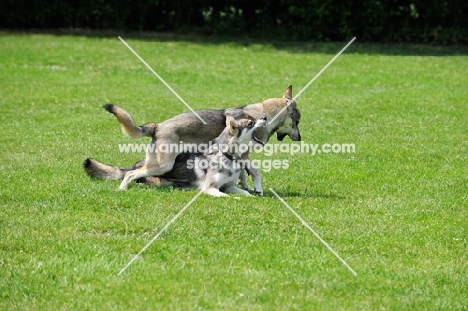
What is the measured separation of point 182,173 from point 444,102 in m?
8.58

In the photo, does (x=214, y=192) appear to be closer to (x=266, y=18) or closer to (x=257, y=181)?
(x=257, y=181)

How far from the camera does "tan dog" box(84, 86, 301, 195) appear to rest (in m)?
9.35

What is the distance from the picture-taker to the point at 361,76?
63.9 ft

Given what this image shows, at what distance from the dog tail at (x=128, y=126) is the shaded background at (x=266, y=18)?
17052 millimetres

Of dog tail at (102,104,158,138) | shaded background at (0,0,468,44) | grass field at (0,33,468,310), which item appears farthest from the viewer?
shaded background at (0,0,468,44)

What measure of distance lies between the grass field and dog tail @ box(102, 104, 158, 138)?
26.4 inches

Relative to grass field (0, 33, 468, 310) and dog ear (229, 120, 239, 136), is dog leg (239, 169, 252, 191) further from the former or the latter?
dog ear (229, 120, 239, 136)

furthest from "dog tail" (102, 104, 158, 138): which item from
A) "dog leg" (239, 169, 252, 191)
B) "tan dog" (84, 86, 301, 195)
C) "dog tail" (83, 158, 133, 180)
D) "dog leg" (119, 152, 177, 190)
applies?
"dog leg" (239, 169, 252, 191)

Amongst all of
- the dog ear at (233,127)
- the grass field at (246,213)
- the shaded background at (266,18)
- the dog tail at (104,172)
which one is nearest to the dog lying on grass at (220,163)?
the dog ear at (233,127)

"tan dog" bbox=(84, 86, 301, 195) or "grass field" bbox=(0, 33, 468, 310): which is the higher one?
"tan dog" bbox=(84, 86, 301, 195)

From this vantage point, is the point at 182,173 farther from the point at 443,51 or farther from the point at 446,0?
the point at 446,0

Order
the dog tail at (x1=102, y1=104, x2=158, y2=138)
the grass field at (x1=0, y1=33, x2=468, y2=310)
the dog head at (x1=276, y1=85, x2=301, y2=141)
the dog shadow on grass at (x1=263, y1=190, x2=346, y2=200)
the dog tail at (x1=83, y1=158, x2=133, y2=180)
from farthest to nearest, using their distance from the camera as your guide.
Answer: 1. the dog head at (x1=276, y1=85, x2=301, y2=141)
2. the dog tail at (x1=83, y1=158, x2=133, y2=180)
3. the dog shadow on grass at (x1=263, y1=190, x2=346, y2=200)
4. the dog tail at (x1=102, y1=104, x2=158, y2=138)
5. the grass field at (x1=0, y1=33, x2=468, y2=310)

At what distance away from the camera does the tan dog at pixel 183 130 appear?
9352mm

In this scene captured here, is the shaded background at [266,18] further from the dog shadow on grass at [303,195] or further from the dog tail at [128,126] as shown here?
the dog tail at [128,126]
